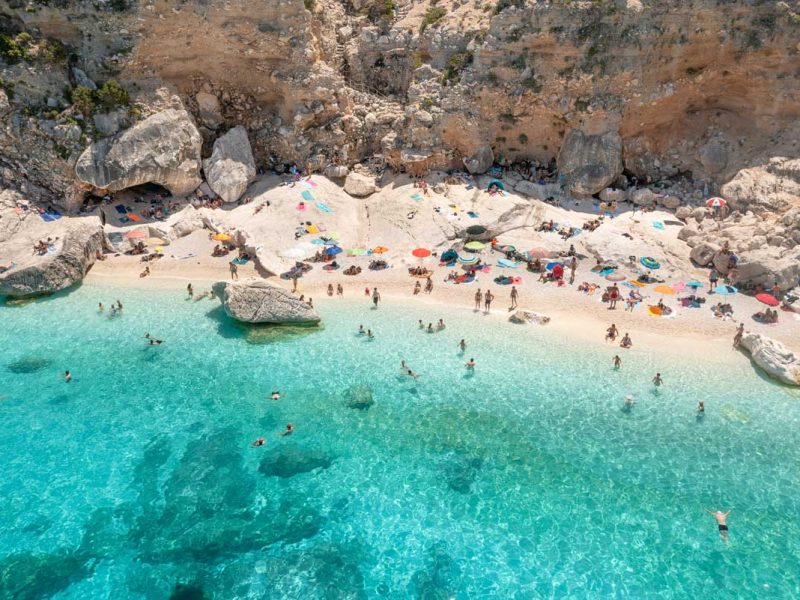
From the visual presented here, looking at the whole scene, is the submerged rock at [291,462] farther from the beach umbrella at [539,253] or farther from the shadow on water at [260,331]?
the beach umbrella at [539,253]

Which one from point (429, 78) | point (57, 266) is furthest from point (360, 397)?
point (429, 78)

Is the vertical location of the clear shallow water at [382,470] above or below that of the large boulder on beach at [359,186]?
below

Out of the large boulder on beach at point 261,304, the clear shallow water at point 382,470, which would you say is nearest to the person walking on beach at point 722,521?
the clear shallow water at point 382,470

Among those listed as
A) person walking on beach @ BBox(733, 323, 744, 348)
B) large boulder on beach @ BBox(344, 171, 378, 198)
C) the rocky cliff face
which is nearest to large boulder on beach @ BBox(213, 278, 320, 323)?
large boulder on beach @ BBox(344, 171, 378, 198)

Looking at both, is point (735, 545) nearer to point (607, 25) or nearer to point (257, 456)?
point (257, 456)

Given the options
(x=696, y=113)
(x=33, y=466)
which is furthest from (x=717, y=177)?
(x=33, y=466)
